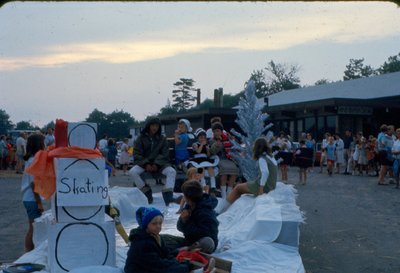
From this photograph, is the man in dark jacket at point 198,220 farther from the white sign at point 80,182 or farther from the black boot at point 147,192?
the black boot at point 147,192

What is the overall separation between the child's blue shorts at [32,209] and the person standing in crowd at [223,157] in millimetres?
4983

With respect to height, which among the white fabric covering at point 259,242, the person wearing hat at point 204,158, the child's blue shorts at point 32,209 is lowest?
the white fabric covering at point 259,242

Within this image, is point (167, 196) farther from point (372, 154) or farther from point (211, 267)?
point (372, 154)

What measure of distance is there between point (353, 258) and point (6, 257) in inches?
174

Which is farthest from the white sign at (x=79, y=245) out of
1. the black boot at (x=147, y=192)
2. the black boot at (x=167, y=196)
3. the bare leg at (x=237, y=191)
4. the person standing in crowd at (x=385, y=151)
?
the person standing in crowd at (x=385, y=151)

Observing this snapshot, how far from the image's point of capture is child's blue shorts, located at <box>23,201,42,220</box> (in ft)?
22.4

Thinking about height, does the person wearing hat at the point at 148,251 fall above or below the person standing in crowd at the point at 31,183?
below

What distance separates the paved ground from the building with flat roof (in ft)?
50.9

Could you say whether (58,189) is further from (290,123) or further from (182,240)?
(290,123)

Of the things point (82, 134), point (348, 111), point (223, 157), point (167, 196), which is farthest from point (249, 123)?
point (348, 111)

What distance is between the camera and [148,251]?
4902 millimetres

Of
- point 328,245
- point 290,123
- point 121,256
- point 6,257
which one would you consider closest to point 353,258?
point 328,245

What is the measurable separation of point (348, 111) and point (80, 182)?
92.7ft

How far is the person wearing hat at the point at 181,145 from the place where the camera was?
1198cm
